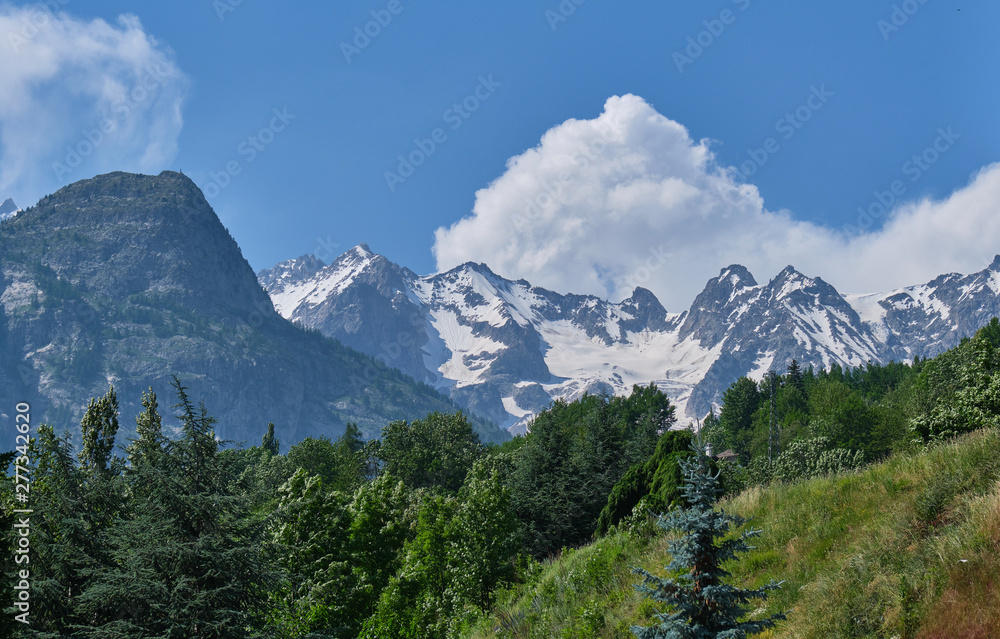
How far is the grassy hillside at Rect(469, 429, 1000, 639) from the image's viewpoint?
942 centimetres

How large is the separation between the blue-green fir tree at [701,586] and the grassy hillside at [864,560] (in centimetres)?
203

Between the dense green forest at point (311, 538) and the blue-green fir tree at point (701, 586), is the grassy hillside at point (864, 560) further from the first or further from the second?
the blue-green fir tree at point (701, 586)

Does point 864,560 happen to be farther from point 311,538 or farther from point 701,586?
point 311,538

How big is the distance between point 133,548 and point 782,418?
13001cm

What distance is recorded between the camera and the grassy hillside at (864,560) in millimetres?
9422

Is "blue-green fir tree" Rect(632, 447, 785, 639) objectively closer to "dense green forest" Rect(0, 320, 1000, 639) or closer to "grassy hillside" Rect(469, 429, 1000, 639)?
"dense green forest" Rect(0, 320, 1000, 639)

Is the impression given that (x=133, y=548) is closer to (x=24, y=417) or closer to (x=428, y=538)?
(x=24, y=417)

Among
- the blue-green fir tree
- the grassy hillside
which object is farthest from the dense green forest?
the blue-green fir tree

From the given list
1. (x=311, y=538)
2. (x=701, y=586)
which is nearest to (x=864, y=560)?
(x=701, y=586)

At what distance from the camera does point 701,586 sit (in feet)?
31.1

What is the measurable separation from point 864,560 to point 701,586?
13.1 feet

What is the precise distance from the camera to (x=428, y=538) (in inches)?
1252

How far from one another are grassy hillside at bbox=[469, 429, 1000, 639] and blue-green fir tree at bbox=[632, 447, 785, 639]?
2032mm

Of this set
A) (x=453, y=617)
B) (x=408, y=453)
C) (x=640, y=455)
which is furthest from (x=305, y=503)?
(x=408, y=453)
